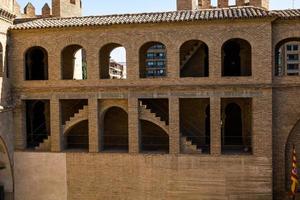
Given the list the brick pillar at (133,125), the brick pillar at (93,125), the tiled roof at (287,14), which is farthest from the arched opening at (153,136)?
the tiled roof at (287,14)

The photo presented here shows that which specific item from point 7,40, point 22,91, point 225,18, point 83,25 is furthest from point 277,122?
point 7,40

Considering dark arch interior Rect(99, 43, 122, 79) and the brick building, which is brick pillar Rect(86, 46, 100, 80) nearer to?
the brick building

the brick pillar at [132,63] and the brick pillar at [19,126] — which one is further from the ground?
the brick pillar at [132,63]

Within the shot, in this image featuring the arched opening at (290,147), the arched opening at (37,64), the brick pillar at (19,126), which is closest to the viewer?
the arched opening at (290,147)

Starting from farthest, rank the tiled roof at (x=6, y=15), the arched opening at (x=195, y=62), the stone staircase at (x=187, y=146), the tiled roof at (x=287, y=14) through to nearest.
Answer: the arched opening at (x=195, y=62), the tiled roof at (x=6, y=15), the stone staircase at (x=187, y=146), the tiled roof at (x=287, y=14)

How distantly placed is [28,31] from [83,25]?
2.89m

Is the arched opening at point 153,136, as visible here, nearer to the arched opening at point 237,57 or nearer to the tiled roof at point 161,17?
the arched opening at point 237,57

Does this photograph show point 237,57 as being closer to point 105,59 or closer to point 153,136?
point 153,136

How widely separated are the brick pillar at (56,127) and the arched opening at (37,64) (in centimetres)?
330

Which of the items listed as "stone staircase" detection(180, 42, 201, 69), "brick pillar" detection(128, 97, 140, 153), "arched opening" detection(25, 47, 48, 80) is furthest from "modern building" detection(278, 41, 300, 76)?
"brick pillar" detection(128, 97, 140, 153)

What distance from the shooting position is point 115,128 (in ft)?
66.3

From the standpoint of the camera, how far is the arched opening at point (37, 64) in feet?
68.2

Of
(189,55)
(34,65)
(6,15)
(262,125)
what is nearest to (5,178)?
(34,65)

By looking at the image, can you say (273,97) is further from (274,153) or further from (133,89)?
(133,89)
